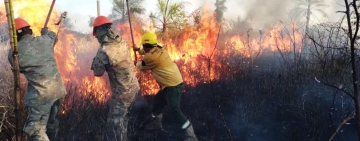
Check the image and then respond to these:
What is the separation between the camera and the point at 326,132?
5.08 metres

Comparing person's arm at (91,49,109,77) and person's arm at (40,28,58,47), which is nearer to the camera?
person's arm at (40,28,58,47)

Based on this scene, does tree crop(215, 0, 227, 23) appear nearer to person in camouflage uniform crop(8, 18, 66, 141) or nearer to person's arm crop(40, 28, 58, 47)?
person's arm crop(40, 28, 58, 47)

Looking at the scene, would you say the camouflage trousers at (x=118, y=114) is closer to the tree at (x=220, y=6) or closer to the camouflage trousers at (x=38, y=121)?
the camouflage trousers at (x=38, y=121)

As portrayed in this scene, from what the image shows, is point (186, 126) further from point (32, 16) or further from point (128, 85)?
point (32, 16)

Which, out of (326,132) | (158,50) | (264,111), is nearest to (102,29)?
(158,50)

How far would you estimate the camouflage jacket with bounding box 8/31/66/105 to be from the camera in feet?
13.1

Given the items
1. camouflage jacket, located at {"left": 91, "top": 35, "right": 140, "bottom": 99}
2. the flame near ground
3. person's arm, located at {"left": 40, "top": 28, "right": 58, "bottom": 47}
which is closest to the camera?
person's arm, located at {"left": 40, "top": 28, "right": 58, "bottom": 47}

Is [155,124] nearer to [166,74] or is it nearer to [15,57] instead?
[166,74]

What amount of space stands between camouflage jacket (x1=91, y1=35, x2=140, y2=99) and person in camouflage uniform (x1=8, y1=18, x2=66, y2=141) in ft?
2.39

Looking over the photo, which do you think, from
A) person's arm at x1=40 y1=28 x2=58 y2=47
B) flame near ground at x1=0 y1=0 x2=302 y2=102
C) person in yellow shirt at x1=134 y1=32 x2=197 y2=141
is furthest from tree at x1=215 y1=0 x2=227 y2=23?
person's arm at x1=40 y1=28 x2=58 y2=47

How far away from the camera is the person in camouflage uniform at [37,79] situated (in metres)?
3.98

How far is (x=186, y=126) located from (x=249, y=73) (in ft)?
14.4

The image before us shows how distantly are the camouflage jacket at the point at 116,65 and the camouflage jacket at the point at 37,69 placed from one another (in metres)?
0.75

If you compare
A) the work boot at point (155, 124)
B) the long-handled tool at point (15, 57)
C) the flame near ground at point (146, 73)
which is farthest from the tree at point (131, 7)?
the long-handled tool at point (15, 57)
